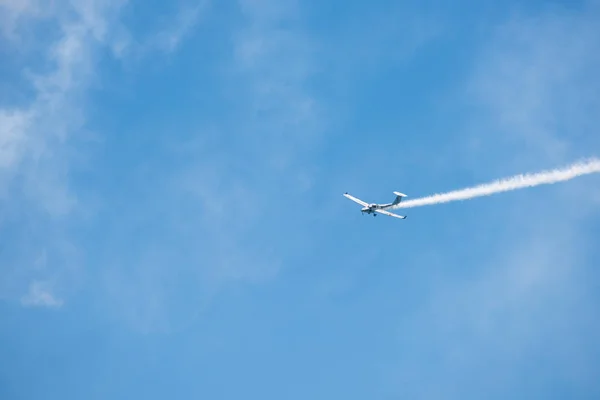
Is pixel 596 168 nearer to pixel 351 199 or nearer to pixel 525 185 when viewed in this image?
pixel 525 185

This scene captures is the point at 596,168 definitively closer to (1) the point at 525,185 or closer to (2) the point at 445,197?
(1) the point at 525,185

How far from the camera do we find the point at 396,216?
146 meters

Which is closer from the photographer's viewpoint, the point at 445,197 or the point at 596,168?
the point at 596,168

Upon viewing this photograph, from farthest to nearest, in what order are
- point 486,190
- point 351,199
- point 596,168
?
point 351,199 → point 486,190 → point 596,168

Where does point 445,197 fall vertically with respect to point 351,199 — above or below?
below

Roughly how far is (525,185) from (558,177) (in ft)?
17.7

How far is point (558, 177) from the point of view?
12050 cm

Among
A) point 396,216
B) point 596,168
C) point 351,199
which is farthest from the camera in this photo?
point 351,199

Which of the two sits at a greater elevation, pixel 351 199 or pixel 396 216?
pixel 351 199

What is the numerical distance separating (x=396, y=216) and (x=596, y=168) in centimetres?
4134

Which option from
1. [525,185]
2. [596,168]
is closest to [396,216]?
[525,185]

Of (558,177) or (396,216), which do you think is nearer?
(558,177)

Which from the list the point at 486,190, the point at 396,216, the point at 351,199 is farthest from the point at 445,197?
the point at 351,199

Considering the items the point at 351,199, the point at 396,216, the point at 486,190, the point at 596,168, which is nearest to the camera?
the point at 596,168
